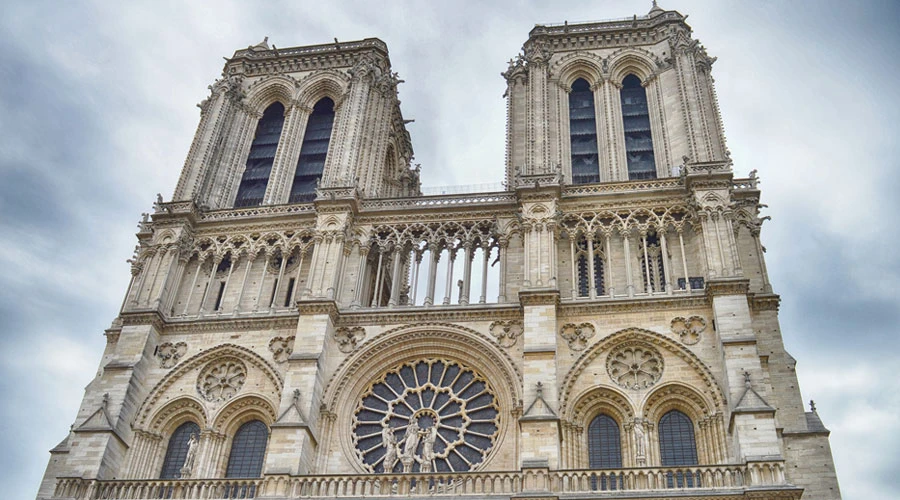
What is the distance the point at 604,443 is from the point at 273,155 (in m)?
18.0

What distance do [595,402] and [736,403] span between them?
3941 millimetres

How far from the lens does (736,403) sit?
2273 centimetres

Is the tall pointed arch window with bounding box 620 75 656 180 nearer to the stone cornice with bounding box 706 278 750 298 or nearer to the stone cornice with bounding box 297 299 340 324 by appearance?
the stone cornice with bounding box 706 278 750 298

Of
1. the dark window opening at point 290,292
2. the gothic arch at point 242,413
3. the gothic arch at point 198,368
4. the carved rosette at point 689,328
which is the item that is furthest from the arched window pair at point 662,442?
the dark window opening at point 290,292

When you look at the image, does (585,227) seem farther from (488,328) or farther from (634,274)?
(488,328)

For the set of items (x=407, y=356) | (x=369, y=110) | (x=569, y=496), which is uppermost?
(x=369, y=110)

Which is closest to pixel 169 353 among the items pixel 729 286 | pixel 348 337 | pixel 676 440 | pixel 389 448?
pixel 348 337

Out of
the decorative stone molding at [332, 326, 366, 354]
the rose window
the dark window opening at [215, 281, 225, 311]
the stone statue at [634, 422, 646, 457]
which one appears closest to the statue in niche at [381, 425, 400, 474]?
the rose window

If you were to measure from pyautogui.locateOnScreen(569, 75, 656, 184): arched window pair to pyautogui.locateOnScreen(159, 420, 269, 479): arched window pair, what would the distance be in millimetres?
13925

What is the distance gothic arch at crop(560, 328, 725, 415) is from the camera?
24203 millimetres

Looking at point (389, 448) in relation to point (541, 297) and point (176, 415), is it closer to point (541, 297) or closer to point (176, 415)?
point (541, 297)

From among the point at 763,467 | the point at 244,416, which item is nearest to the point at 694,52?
the point at 763,467

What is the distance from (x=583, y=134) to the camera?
3325 cm

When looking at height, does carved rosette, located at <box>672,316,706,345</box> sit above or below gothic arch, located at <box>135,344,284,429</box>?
above
